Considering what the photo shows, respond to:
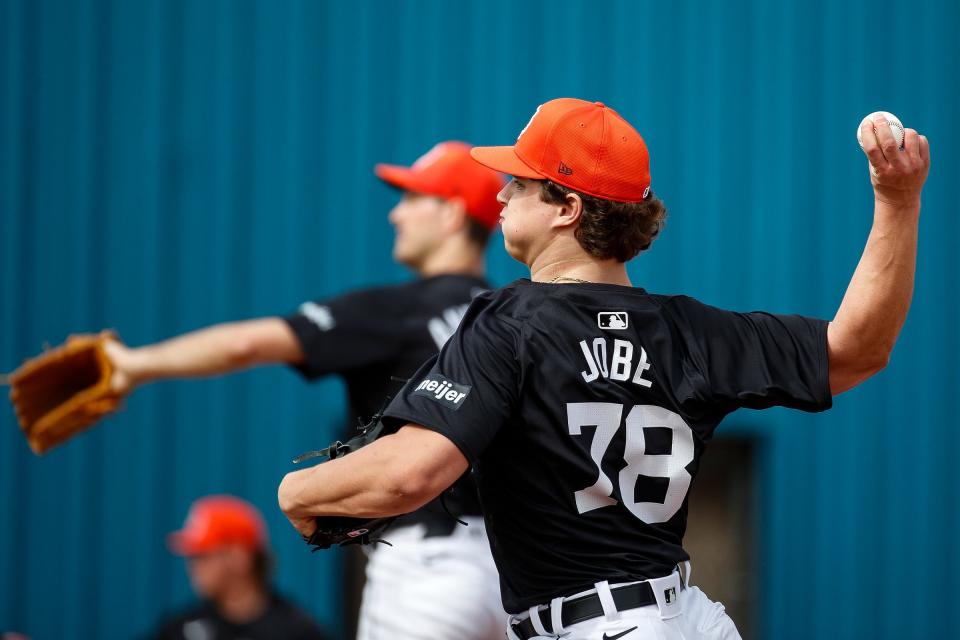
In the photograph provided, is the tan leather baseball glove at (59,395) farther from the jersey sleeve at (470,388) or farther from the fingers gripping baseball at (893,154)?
the fingers gripping baseball at (893,154)

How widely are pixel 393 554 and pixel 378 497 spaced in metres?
1.76

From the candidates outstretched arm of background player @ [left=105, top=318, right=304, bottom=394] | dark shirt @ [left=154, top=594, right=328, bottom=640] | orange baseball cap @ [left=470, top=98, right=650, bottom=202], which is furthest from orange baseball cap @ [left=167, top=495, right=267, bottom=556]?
orange baseball cap @ [left=470, top=98, right=650, bottom=202]

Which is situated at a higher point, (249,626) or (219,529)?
(219,529)

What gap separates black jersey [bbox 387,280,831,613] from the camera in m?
2.53

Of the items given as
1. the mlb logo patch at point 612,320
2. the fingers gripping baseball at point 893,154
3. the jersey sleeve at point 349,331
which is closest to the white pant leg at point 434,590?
the jersey sleeve at point 349,331

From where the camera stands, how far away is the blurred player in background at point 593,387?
2484 millimetres

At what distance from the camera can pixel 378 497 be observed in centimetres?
243

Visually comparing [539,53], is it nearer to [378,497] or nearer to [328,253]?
[328,253]

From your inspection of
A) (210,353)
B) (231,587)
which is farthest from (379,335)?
(231,587)

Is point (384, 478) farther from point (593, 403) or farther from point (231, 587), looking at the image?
point (231, 587)

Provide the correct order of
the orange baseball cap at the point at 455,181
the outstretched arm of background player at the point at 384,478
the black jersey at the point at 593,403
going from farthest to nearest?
the orange baseball cap at the point at 455,181 < the black jersey at the point at 593,403 < the outstretched arm of background player at the point at 384,478

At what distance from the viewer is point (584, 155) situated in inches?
106

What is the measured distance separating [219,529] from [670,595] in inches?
142

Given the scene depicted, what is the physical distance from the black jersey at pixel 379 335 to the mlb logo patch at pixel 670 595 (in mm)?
1388
